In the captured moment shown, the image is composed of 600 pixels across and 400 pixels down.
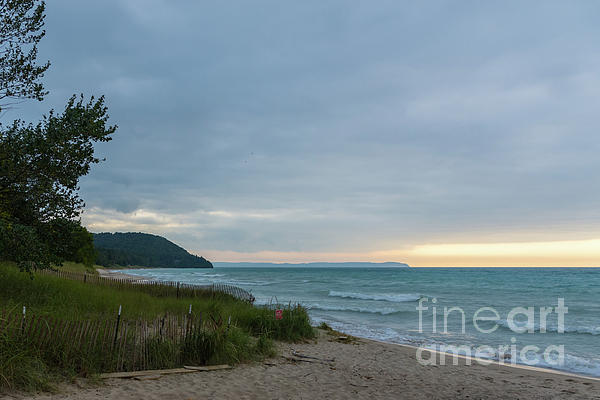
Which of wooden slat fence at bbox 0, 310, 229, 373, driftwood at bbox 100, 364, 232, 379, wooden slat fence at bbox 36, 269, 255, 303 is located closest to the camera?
wooden slat fence at bbox 0, 310, 229, 373

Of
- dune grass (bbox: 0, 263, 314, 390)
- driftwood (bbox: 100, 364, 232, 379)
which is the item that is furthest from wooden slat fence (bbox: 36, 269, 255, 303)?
driftwood (bbox: 100, 364, 232, 379)

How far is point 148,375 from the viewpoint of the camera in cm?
799

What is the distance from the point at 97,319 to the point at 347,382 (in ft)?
17.3

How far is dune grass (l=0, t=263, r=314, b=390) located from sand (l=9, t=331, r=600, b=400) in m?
0.47

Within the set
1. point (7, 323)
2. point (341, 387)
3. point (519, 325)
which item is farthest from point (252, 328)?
point (519, 325)

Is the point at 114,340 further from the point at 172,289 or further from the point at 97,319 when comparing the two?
the point at 172,289

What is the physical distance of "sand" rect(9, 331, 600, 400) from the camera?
7430mm

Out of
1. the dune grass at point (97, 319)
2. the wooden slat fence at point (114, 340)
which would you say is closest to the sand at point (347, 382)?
the dune grass at point (97, 319)

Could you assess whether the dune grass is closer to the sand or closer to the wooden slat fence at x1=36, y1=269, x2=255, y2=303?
the sand

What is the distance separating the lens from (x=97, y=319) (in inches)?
329

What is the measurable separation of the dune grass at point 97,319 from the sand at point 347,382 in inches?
18.4

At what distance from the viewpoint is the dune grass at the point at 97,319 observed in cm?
688

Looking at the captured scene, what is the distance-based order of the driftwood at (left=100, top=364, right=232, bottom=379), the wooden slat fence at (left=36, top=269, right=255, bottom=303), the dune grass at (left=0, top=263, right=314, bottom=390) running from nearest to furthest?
the dune grass at (left=0, top=263, right=314, bottom=390)
the driftwood at (left=100, top=364, right=232, bottom=379)
the wooden slat fence at (left=36, top=269, right=255, bottom=303)

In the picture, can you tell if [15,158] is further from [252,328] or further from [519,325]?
[519,325]
